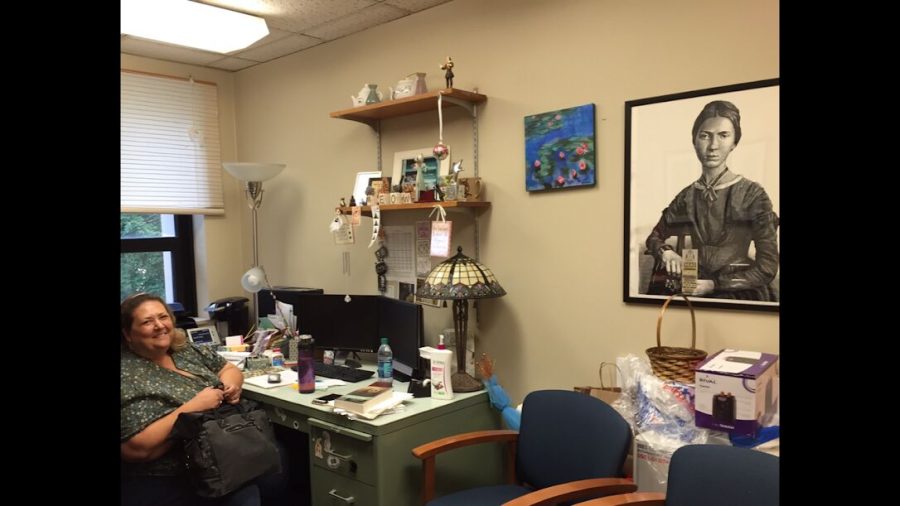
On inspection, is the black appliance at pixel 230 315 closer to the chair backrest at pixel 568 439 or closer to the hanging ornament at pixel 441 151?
A: the hanging ornament at pixel 441 151

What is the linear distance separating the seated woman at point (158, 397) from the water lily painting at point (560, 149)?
1.53 meters

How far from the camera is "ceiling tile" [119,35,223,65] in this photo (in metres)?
3.56

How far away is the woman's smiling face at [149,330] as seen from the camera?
2.26 metres

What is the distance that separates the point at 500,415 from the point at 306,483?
1.23m

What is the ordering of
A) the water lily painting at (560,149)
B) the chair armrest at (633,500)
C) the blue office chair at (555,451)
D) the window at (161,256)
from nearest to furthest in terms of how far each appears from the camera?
the chair armrest at (633,500)
the blue office chair at (555,451)
the water lily painting at (560,149)
the window at (161,256)

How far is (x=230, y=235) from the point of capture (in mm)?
4207

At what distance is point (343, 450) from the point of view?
2344 millimetres

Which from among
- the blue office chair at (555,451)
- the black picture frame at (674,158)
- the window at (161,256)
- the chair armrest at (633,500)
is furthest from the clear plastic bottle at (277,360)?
the chair armrest at (633,500)

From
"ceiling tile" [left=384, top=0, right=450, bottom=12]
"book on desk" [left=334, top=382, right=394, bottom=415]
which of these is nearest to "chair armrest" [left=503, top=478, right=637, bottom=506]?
"book on desk" [left=334, top=382, right=394, bottom=415]

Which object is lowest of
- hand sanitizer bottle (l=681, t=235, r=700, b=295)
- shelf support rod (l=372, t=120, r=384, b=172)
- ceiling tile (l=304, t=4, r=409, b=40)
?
hand sanitizer bottle (l=681, t=235, r=700, b=295)

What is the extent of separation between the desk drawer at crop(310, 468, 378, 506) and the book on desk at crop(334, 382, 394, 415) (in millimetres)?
272

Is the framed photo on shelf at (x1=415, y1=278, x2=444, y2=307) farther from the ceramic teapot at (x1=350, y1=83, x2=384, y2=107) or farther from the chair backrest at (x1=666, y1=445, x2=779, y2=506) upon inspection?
the chair backrest at (x1=666, y1=445, x2=779, y2=506)
